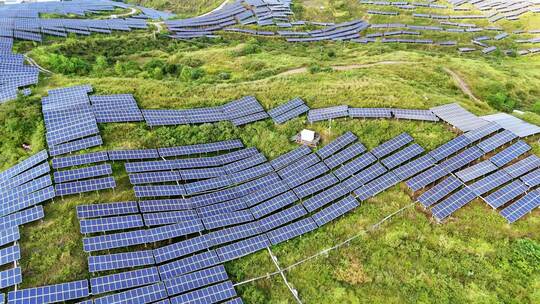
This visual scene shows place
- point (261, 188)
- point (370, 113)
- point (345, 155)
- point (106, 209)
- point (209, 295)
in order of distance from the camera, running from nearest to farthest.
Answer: point (209, 295) < point (106, 209) < point (261, 188) < point (345, 155) < point (370, 113)

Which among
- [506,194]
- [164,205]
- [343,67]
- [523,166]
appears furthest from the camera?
[343,67]

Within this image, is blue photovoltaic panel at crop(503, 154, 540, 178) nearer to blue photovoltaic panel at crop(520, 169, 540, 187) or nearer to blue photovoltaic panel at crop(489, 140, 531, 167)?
blue photovoltaic panel at crop(520, 169, 540, 187)

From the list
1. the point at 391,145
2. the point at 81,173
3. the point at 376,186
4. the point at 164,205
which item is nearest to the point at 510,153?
the point at 391,145

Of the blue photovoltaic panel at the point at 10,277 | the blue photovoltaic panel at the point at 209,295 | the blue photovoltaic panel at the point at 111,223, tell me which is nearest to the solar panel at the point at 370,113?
the blue photovoltaic panel at the point at 209,295

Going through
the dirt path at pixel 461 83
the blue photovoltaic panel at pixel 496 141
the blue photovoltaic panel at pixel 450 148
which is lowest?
the dirt path at pixel 461 83

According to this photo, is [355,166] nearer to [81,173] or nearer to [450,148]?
[450,148]

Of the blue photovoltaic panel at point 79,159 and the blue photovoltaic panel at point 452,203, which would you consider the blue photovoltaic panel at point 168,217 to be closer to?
the blue photovoltaic panel at point 79,159

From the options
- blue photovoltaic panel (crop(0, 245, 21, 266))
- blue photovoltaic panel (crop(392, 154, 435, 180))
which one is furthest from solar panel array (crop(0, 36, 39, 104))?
blue photovoltaic panel (crop(392, 154, 435, 180))
